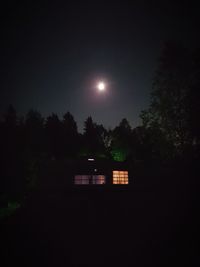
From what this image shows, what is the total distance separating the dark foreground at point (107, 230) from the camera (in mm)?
9906

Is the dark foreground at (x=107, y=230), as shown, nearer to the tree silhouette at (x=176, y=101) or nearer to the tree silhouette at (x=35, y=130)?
the tree silhouette at (x=176, y=101)

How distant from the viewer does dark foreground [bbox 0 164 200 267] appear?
9.91m

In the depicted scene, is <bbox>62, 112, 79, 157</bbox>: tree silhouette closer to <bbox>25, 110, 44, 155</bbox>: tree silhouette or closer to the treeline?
the treeline

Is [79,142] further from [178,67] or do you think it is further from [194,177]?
[194,177]

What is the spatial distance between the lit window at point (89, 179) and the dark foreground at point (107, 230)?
26.6 feet

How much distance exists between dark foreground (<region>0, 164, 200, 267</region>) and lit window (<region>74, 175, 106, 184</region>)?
8105 millimetres

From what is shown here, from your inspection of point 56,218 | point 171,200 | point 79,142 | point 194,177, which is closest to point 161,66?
point 194,177

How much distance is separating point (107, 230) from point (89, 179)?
13.8 metres

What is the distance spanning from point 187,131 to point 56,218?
1542cm

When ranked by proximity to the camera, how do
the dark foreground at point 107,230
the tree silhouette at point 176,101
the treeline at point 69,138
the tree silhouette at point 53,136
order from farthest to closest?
the tree silhouette at point 53,136 < the treeline at point 69,138 < the tree silhouette at point 176,101 < the dark foreground at point 107,230

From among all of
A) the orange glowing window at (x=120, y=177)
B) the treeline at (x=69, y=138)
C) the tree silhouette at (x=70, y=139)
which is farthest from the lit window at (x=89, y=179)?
the tree silhouette at (x=70, y=139)

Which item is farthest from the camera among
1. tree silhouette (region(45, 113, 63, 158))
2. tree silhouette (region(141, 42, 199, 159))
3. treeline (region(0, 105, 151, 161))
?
tree silhouette (region(45, 113, 63, 158))

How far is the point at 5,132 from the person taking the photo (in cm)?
3147

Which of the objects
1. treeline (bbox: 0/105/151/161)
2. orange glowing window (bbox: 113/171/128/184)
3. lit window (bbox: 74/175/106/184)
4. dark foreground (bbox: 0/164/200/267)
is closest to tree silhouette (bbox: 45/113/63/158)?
treeline (bbox: 0/105/151/161)
